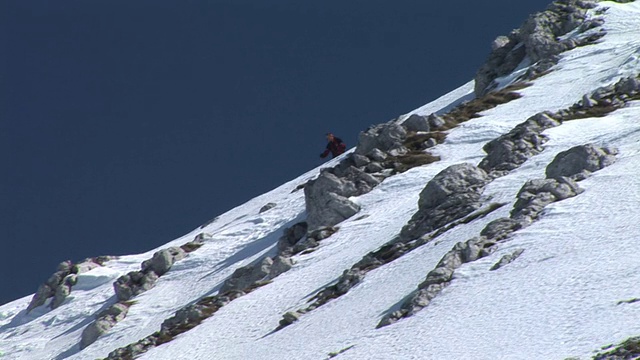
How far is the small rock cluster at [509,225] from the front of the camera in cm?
3266

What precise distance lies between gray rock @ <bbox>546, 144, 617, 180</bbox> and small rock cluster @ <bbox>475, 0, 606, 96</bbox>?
103ft

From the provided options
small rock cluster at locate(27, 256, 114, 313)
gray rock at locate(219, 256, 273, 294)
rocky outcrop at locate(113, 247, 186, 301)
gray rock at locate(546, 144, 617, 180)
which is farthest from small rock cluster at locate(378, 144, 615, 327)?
small rock cluster at locate(27, 256, 114, 313)

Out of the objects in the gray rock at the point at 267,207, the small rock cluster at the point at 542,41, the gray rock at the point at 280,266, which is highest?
the small rock cluster at the point at 542,41

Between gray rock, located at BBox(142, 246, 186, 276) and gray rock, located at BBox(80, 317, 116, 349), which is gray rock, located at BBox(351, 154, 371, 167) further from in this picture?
gray rock, located at BBox(80, 317, 116, 349)

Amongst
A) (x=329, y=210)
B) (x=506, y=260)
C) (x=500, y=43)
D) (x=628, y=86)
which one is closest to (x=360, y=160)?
(x=329, y=210)

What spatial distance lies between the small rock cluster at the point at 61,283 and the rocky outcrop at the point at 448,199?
75.5 ft

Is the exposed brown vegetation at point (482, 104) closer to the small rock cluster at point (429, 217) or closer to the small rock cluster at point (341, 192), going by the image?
the small rock cluster at point (341, 192)

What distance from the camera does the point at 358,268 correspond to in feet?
134

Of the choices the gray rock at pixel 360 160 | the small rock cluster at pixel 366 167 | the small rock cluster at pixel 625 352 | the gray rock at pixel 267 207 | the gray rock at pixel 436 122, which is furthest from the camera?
the gray rock at pixel 267 207

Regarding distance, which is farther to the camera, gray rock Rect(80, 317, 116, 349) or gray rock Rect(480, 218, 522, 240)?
gray rock Rect(80, 317, 116, 349)

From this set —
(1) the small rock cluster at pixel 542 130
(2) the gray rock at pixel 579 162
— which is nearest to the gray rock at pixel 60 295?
(1) the small rock cluster at pixel 542 130

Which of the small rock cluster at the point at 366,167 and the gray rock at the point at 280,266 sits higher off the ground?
the small rock cluster at the point at 366,167

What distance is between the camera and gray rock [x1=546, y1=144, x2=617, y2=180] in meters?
40.3

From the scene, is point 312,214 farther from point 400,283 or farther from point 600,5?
point 600,5
